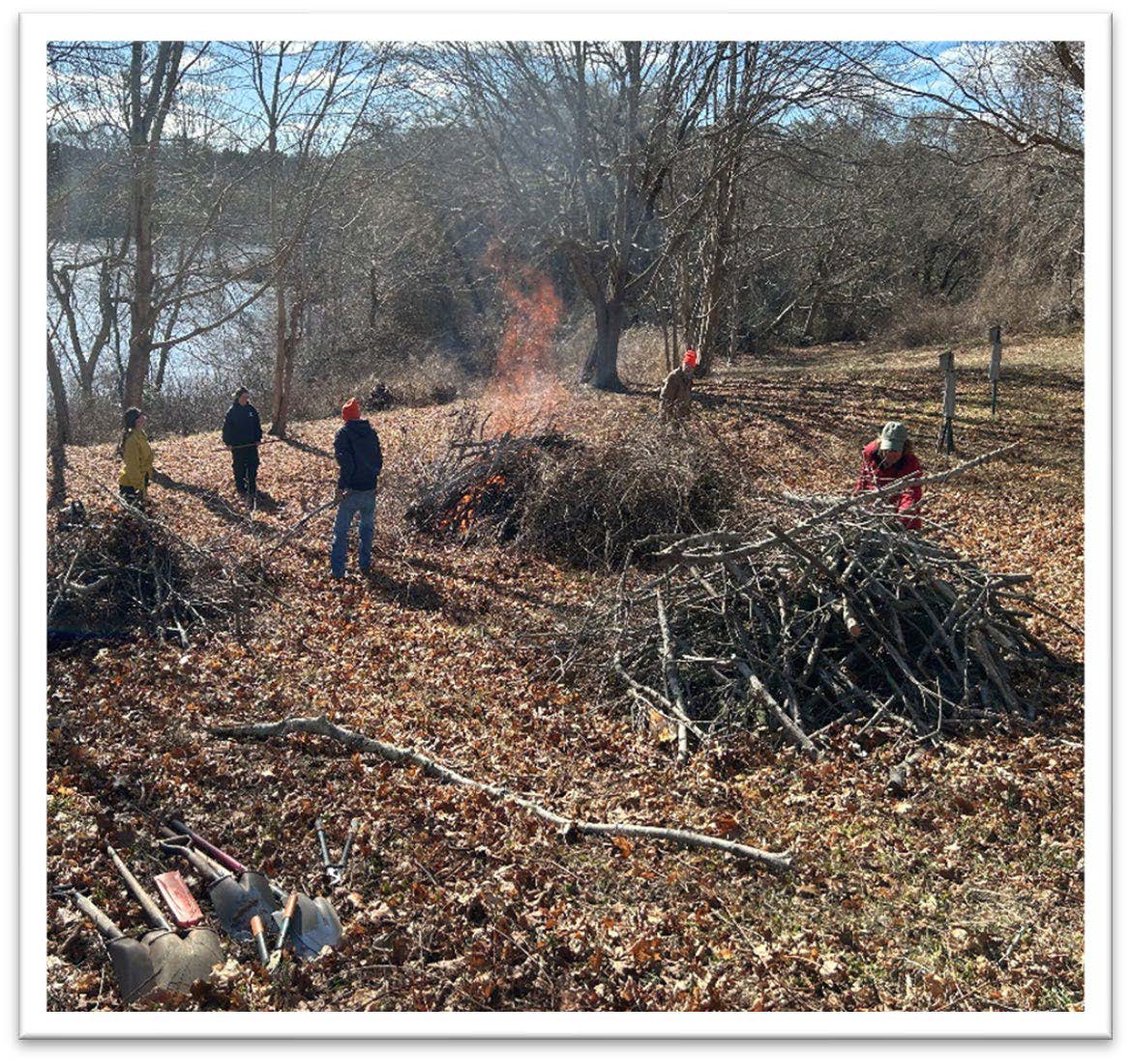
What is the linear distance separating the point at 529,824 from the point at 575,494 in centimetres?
646

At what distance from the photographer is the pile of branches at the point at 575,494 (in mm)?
11359

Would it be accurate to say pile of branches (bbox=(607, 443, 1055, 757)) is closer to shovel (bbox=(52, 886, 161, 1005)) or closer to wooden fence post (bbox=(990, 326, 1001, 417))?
shovel (bbox=(52, 886, 161, 1005))

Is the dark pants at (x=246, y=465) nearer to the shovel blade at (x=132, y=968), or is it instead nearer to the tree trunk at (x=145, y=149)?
the tree trunk at (x=145, y=149)

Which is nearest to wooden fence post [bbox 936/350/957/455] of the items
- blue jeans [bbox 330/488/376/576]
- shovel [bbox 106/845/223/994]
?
blue jeans [bbox 330/488/376/576]

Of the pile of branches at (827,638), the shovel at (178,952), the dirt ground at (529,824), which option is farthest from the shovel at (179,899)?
the pile of branches at (827,638)

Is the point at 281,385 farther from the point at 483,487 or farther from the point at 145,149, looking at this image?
the point at 483,487

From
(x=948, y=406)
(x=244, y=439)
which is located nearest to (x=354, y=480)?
(x=244, y=439)

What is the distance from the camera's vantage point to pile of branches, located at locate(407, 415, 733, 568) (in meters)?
11.4

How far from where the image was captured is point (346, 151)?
57.9 feet

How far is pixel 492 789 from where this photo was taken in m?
5.78

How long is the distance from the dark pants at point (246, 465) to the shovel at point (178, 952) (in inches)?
388

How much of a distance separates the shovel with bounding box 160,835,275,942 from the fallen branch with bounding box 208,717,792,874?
55.4 inches
